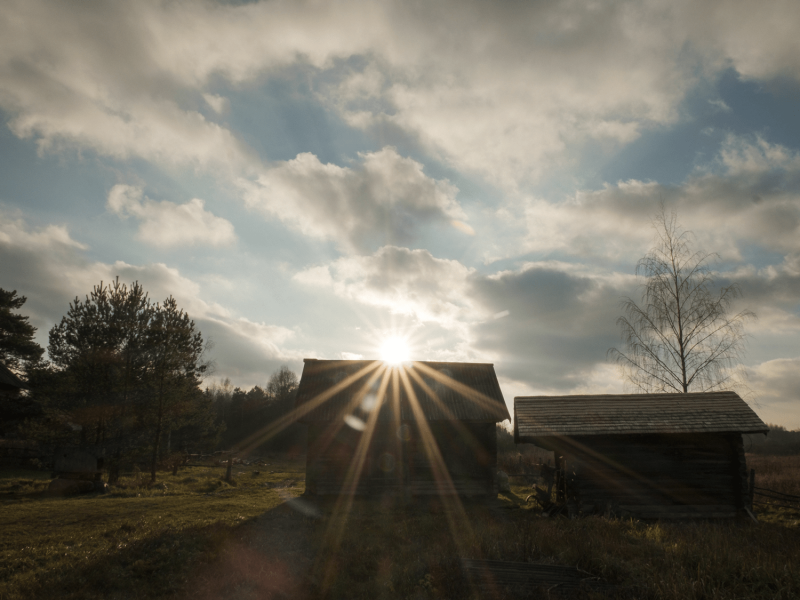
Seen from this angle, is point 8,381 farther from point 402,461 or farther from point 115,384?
point 402,461

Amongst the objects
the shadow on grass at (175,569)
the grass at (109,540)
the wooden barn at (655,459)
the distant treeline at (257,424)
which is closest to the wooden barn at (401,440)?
the grass at (109,540)

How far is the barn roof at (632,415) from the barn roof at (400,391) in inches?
152

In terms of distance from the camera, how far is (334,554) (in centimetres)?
1098

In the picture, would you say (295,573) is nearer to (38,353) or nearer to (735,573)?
(735,573)

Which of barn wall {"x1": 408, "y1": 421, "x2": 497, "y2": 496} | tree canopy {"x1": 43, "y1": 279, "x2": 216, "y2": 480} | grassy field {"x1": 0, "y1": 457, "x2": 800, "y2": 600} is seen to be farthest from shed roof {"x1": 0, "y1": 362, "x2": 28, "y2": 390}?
barn wall {"x1": 408, "y1": 421, "x2": 497, "y2": 496}

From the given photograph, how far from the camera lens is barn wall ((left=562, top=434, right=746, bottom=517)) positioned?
653 inches

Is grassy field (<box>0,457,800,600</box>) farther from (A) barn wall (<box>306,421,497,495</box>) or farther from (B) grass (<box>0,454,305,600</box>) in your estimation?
(A) barn wall (<box>306,421,497,495</box>)

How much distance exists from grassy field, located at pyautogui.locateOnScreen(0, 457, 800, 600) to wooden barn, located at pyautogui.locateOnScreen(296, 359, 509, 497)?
5.60 meters

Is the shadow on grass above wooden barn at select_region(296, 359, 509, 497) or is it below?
below

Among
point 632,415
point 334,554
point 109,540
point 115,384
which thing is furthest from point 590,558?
point 115,384

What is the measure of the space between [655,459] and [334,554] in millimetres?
13226

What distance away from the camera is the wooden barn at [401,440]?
21.2 meters

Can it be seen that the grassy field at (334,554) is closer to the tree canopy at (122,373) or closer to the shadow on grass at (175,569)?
the shadow on grass at (175,569)

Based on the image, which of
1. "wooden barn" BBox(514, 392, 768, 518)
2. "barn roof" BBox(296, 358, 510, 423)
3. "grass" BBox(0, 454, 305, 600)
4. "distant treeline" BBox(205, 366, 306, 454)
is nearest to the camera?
"grass" BBox(0, 454, 305, 600)
